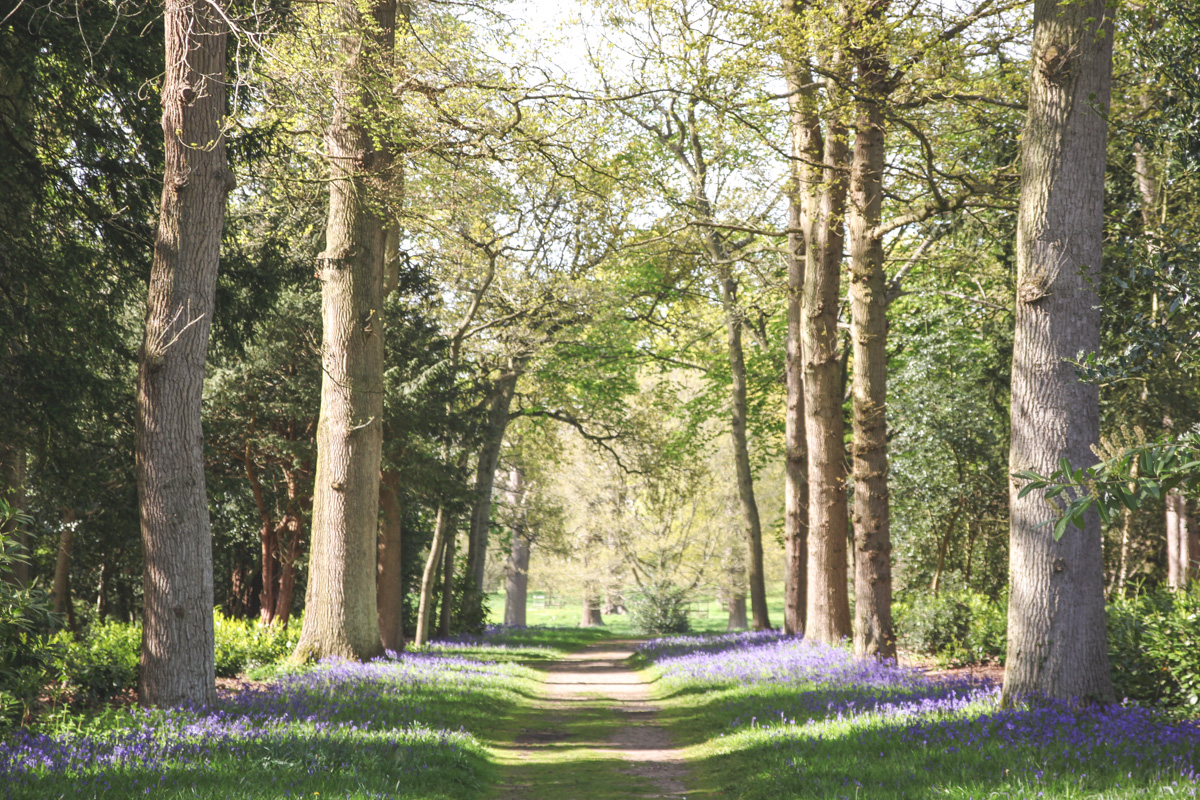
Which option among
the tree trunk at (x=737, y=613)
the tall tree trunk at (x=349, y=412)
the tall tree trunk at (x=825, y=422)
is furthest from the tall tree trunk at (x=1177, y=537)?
the tree trunk at (x=737, y=613)

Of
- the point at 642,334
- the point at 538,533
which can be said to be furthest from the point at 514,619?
the point at 642,334

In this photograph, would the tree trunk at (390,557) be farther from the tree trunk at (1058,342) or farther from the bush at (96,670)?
the tree trunk at (1058,342)

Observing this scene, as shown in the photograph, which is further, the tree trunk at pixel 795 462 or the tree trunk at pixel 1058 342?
the tree trunk at pixel 795 462

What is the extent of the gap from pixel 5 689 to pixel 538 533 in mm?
24828

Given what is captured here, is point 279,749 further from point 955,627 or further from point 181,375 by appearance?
point 955,627

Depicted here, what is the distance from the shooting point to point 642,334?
27.1m

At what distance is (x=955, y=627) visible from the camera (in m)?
14.2

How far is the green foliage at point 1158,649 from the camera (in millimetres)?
8125

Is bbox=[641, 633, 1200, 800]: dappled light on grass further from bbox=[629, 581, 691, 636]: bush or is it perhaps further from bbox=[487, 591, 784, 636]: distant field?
bbox=[487, 591, 784, 636]: distant field

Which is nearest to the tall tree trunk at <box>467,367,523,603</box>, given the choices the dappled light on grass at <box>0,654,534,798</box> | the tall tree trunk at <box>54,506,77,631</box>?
the tall tree trunk at <box>54,506,77,631</box>

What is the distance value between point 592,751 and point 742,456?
12071 millimetres

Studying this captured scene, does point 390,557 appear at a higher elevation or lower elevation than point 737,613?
higher

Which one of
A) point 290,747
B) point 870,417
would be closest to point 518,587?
point 870,417

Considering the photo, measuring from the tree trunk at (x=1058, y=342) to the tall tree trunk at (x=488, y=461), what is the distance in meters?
14.8
